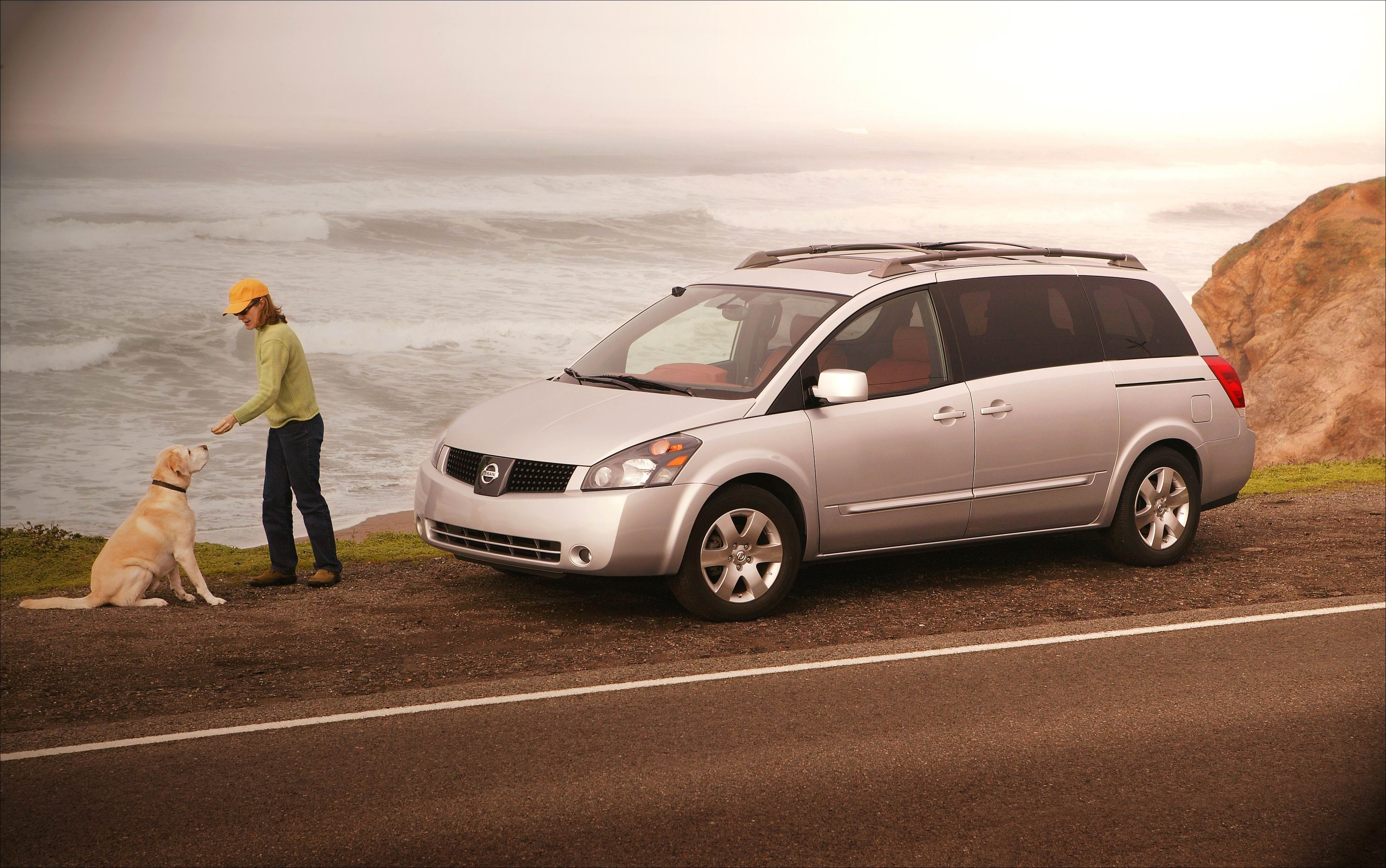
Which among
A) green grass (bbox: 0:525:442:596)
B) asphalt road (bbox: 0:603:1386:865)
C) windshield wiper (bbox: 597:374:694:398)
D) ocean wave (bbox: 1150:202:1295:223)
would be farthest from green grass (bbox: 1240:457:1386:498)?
ocean wave (bbox: 1150:202:1295:223)

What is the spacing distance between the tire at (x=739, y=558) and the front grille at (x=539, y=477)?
2.45ft

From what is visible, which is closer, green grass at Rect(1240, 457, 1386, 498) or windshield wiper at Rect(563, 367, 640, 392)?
windshield wiper at Rect(563, 367, 640, 392)

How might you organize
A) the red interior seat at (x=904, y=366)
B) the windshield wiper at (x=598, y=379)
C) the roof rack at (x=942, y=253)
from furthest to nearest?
1. the roof rack at (x=942, y=253)
2. the windshield wiper at (x=598, y=379)
3. the red interior seat at (x=904, y=366)

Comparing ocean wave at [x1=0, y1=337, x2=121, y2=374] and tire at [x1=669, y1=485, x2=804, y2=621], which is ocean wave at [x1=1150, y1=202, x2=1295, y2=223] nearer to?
ocean wave at [x1=0, y1=337, x2=121, y2=374]

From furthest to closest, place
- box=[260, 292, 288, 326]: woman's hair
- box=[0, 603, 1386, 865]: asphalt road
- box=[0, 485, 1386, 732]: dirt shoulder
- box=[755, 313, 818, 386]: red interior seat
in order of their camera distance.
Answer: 1. box=[260, 292, 288, 326]: woman's hair
2. box=[755, 313, 818, 386]: red interior seat
3. box=[0, 485, 1386, 732]: dirt shoulder
4. box=[0, 603, 1386, 865]: asphalt road

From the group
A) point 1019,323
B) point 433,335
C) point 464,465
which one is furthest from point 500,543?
point 433,335

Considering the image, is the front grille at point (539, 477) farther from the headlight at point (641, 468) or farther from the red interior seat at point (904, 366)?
the red interior seat at point (904, 366)

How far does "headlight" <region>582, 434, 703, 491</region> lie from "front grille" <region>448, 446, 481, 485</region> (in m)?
0.78

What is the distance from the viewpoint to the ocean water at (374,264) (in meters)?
23.8

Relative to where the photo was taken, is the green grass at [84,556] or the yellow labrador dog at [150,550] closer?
the yellow labrador dog at [150,550]

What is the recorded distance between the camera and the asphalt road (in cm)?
447

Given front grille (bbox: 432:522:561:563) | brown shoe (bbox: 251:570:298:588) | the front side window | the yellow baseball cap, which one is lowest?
brown shoe (bbox: 251:570:298:588)

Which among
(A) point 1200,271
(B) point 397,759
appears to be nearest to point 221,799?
(B) point 397,759

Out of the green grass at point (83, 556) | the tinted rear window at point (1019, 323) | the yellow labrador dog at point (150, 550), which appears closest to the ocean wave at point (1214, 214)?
the tinted rear window at point (1019, 323)
